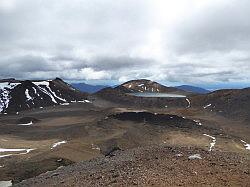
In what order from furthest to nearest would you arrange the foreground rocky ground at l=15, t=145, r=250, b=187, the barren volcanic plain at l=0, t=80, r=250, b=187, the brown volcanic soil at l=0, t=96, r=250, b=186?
the brown volcanic soil at l=0, t=96, r=250, b=186, the barren volcanic plain at l=0, t=80, r=250, b=187, the foreground rocky ground at l=15, t=145, r=250, b=187

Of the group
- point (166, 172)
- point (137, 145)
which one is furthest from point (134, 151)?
point (137, 145)

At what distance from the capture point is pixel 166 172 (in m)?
29.8

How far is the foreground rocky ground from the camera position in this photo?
90.3ft

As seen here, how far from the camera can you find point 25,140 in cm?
12044

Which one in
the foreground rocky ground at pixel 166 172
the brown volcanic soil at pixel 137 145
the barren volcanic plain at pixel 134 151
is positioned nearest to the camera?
the foreground rocky ground at pixel 166 172

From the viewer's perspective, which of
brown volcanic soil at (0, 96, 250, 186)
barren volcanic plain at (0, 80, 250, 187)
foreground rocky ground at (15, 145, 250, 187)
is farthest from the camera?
brown volcanic soil at (0, 96, 250, 186)

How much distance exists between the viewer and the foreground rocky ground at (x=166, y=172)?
27.5m

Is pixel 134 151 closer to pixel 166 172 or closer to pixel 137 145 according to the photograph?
pixel 166 172

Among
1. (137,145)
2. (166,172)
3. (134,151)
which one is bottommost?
(137,145)

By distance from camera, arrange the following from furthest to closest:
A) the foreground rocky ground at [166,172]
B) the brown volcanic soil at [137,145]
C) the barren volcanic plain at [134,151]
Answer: the brown volcanic soil at [137,145]
the barren volcanic plain at [134,151]
the foreground rocky ground at [166,172]

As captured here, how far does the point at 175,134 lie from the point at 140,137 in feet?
50.8

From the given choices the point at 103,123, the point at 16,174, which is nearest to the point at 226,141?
the point at 103,123

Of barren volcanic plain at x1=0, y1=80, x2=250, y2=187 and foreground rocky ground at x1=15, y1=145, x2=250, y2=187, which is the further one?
barren volcanic plain at x1=0, y1=80, x2=250, y2=187

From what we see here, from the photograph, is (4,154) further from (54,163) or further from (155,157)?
(155,157)
